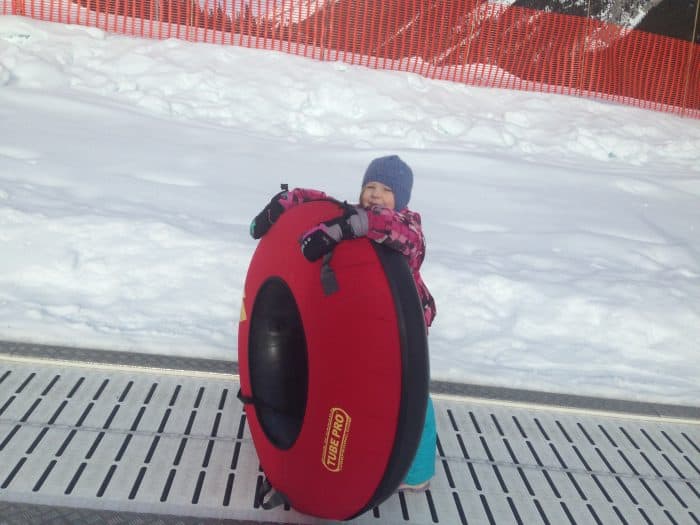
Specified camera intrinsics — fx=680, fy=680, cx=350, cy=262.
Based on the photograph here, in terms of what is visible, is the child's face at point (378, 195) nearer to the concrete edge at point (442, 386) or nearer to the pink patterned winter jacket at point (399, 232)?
the pink patterned winter jacket at point (399, 232)

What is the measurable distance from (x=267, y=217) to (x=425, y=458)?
1.14 m

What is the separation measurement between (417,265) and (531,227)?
13.1 ft

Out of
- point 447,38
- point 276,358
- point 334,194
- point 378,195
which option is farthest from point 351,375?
point 447,38

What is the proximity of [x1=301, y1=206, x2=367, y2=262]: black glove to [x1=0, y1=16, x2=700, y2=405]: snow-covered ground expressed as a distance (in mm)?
1730

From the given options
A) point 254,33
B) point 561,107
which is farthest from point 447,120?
point 254,33

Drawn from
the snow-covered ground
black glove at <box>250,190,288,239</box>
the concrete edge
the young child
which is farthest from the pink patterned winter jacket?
the snow-covered ground

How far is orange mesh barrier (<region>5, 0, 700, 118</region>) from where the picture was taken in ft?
33.5

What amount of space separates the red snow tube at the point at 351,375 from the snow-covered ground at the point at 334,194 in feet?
4.92

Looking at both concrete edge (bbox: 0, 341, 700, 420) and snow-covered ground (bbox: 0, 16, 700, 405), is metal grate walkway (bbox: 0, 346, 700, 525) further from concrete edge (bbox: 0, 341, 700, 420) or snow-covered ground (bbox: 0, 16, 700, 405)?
snow-covered ground (bbox: 0, 16, 700, 405)

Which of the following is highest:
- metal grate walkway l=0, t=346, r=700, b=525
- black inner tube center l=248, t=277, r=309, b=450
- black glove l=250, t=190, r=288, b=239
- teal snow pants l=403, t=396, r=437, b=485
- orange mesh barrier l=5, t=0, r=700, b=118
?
orange mesh barrier l=5, t=0, r=700, b=118

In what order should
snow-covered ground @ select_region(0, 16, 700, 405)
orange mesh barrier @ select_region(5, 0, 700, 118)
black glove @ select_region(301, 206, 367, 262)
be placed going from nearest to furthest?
1. black glove @ select_region(301, 206, 367, 262)
2. snow-covered ground @ select_region(0, 16, 700, 405)
3. orange mesh barrier @ select_region(5, 0, 700, 118)

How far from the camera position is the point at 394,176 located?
8.64 ft

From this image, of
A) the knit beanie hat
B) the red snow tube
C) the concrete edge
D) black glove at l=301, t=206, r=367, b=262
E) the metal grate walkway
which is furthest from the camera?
the concrete edge

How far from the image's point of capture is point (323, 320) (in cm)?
210
